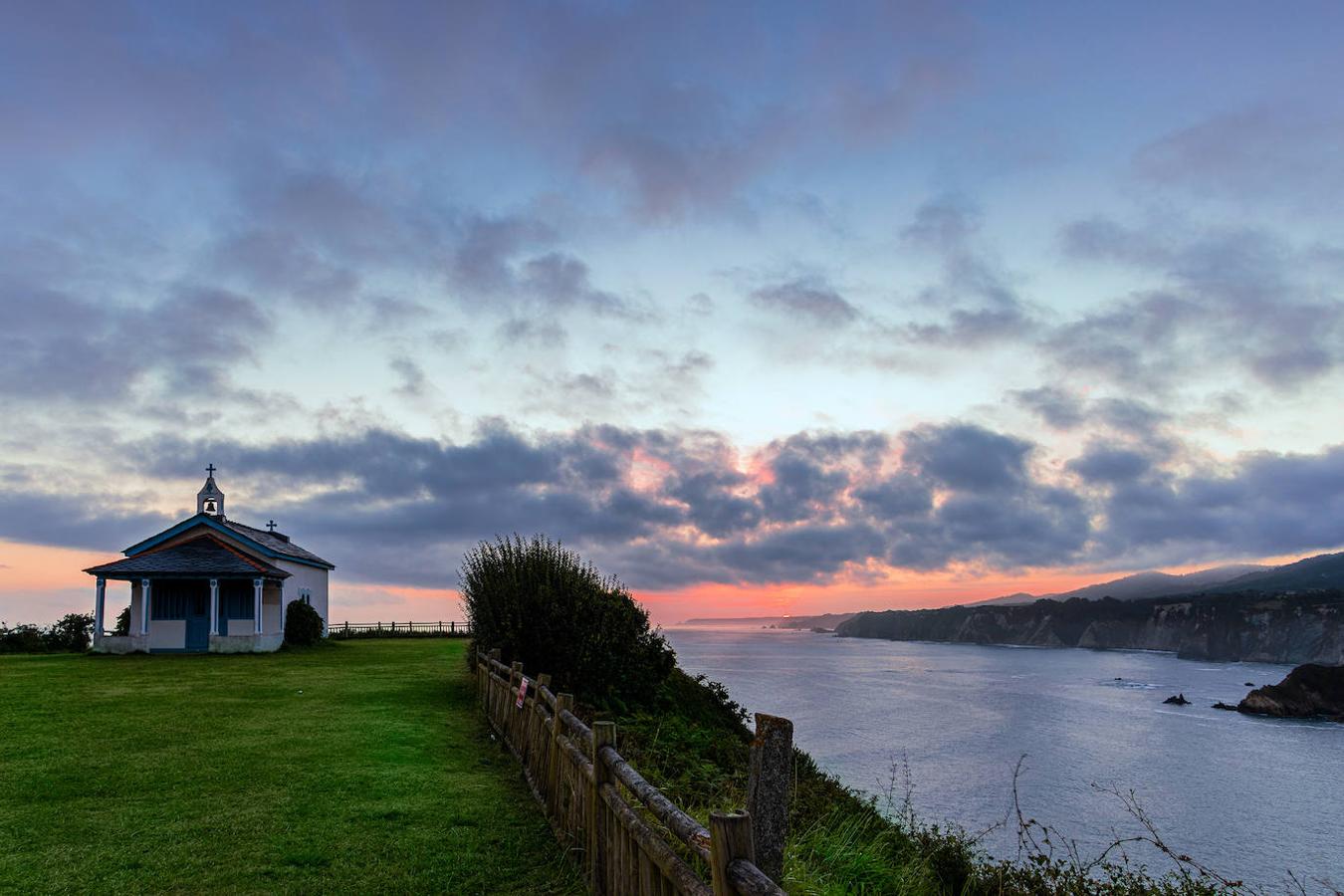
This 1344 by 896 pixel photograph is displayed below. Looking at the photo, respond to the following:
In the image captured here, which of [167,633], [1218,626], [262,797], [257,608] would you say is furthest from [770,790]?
[1218,626]

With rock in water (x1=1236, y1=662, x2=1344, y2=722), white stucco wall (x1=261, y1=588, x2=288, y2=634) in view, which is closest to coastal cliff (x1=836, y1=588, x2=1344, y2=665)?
rock in water (x1=1236, y1=662, x2=1344, y2=722)

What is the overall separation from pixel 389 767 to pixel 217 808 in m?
2.48

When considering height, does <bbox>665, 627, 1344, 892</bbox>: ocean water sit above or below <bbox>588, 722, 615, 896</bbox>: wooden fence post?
below

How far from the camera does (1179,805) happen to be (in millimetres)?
26969

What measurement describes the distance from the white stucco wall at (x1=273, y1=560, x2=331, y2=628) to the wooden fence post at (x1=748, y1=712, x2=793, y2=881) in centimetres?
3733

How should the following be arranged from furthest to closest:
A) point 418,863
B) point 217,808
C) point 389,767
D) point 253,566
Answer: point 253,566 < point 389,767 < point 217,808 < point 418,863

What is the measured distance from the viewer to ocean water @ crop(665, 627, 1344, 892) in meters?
22.1

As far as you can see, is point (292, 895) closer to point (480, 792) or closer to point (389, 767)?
point (480, 792)

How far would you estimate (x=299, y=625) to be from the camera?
120 feet

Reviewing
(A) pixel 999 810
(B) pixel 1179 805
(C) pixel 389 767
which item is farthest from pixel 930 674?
(C) pixel 389 767

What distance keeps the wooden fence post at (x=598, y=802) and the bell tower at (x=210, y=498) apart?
37.1 metres

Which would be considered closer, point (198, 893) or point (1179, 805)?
point (198, 893)

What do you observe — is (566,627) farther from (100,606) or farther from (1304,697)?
(1304,697)

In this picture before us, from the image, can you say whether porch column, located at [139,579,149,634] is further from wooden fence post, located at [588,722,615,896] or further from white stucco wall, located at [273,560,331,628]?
wooden fence post, located at [588,722,615,896]
